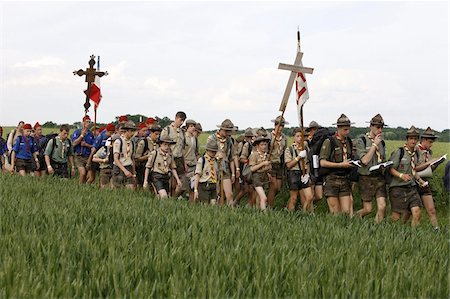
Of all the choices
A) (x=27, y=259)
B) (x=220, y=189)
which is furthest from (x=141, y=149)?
(x=27, y=259)

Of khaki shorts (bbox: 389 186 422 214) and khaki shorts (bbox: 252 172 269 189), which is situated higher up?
khaki shorts (bbox: 252 172 269 189)

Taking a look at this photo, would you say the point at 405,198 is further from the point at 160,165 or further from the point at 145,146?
the point at 145,146

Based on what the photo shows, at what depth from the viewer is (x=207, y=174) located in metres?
11.3

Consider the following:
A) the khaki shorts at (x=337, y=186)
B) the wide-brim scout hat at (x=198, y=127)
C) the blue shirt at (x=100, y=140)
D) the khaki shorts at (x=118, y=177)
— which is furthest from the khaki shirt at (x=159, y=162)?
the blue shirt at (x=100, y=140)

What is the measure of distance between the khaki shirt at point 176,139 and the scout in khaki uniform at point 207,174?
56.9 inches

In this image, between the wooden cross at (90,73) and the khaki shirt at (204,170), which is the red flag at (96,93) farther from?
the khaki shirt at (204,170)

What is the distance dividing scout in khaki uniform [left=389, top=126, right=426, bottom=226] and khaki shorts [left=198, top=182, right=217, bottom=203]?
3.30 m

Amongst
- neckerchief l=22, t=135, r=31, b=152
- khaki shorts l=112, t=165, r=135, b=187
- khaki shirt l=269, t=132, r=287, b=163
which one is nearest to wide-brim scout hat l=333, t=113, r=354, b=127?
khaki shirt l=269, t=132, r=287, b=163

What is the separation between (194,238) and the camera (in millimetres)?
5906

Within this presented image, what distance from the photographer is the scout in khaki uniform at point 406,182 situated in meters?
10.2

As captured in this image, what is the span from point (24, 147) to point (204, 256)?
11.8m

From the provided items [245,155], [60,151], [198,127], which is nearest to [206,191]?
[245,155]

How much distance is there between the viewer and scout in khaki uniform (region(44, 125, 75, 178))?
15.1m

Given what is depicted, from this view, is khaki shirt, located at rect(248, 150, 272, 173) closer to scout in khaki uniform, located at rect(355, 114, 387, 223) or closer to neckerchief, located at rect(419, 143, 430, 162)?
scout in khaki uniform, located at rect(355, 114, 387, 223)
